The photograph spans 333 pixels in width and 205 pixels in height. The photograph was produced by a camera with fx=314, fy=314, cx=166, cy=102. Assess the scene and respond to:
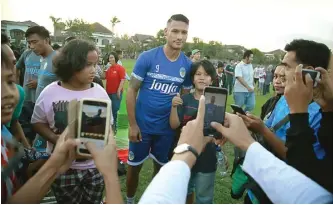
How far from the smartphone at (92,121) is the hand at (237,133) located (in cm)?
53

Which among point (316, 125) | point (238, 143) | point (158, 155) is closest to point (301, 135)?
point (238, 143)

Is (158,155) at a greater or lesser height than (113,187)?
lesser

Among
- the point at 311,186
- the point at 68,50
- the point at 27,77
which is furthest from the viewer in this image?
the point at 27,77

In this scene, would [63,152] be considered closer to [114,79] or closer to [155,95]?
[155,95]

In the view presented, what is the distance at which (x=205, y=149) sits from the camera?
3.01 metres

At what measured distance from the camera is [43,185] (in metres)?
1.42

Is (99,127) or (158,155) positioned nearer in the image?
(99,127)

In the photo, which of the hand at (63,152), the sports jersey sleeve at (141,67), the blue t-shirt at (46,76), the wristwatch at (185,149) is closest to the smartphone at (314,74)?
the wristwatch at (185,149)

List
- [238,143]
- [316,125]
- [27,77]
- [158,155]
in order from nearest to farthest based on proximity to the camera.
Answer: [238,143], [316,125], [158,155], [27,77]

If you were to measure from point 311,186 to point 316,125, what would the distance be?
32.7 inches

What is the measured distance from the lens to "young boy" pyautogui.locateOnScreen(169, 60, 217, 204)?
2.99 m

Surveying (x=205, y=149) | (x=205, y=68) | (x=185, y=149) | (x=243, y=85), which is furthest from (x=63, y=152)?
(x=243, y=85)

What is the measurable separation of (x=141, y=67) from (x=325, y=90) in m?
2.06

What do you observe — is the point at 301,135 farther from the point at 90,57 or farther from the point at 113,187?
the point at 90,57
